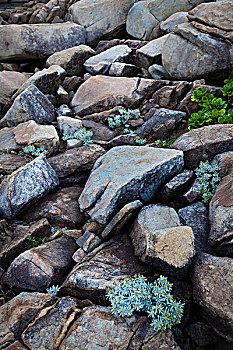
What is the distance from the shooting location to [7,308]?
4.82 meters

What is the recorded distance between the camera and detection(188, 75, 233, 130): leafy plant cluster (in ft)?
25.8

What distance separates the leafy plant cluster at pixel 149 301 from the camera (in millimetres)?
4383

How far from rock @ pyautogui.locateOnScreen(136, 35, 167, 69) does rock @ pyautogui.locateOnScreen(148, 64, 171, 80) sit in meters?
0.35

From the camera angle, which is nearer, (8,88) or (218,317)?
(218,317)

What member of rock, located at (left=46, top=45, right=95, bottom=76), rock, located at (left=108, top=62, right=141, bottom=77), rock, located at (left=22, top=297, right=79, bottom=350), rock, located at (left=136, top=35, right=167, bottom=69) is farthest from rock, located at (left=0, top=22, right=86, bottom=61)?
rock, located at (left=22, top=297, right=79, bottom=350)

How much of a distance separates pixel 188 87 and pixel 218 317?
7173 mm

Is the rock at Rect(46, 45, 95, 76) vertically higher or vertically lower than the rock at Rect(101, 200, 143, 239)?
higher

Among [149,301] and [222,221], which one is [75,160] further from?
[149,301]

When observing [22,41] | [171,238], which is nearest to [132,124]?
[171,238]

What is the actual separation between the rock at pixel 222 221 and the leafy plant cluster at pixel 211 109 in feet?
8.47

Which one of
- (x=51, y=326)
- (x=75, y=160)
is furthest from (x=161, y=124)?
(x=51, y=326)

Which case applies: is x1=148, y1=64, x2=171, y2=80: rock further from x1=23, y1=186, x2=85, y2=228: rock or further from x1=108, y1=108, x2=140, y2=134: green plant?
x1=23, y1=186, x2=85, y2=228: rock

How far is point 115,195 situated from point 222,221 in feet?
6.73

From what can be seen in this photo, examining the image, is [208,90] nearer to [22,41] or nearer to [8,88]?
[8,88]
